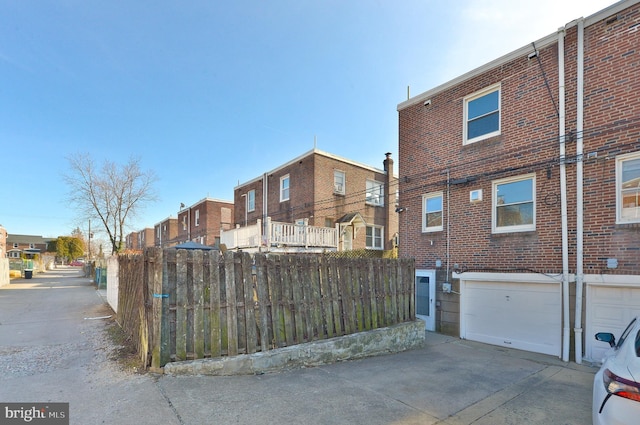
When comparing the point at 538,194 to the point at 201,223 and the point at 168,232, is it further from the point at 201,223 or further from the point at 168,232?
the point at 168,232

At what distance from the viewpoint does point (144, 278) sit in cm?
538

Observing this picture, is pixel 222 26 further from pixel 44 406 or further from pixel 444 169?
pixel 44 406

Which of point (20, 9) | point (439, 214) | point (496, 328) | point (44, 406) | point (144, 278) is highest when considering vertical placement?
point (20, 9)

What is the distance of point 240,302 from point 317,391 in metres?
1.83

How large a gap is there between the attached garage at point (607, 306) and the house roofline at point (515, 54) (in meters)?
5.56

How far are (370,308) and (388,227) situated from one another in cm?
1333

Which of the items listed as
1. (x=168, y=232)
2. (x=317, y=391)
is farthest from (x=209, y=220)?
(x=317, y=391)

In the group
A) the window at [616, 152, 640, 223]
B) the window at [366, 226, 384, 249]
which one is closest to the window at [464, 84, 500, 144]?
the window at [616, 152, 640, 223]

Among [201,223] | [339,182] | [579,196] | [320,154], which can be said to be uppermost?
[320,154]

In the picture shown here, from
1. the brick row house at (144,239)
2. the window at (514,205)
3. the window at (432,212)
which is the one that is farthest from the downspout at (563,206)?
the brick row house at (144,239)

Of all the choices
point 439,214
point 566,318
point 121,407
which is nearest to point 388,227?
point 439,214

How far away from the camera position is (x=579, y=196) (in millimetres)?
7207

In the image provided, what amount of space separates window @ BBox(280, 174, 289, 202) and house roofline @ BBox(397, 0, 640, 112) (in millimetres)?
9542

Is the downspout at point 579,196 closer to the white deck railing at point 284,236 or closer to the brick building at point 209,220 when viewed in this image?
the white deck railing at point 284,236
